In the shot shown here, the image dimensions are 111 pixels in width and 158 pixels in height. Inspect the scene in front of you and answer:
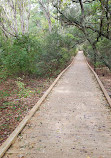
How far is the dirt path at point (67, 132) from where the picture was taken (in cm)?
287

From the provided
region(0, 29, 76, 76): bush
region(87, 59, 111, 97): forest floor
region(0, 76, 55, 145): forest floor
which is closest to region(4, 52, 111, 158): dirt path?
region(0, 76, 55, 145): forest floor

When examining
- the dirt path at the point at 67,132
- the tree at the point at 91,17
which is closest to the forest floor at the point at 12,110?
the dirt path at the point at 67,132

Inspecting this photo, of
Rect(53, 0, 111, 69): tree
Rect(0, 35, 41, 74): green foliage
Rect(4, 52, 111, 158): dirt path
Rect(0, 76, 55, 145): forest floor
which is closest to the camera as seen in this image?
Rect(4, 52, 111, 158): dirt path

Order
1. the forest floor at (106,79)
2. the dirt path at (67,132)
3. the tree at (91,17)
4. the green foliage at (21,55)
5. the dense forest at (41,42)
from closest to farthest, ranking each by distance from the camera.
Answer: the dirt path at (67,132)
the green foliage at (21,55)
the dense forest at (41,42)
the forest floor at (106,79)
the tree at (91,17)

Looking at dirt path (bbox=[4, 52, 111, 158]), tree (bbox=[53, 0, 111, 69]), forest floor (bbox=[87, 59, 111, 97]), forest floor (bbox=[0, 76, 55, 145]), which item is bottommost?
forest floor (bbox=[87, 59, 111, 97])

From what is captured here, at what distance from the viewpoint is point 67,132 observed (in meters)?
3.57

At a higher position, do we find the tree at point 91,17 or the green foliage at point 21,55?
the tree at point 91,17

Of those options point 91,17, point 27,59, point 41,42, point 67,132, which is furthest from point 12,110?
point 91,17

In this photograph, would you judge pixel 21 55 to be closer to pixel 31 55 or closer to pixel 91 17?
pixel 31 55

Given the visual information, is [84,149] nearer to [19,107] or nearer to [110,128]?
[110,128]

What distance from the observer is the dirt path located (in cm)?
287

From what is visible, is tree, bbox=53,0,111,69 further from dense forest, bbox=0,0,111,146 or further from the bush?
the bush

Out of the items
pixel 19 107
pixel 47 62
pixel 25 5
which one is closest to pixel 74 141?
pixel 19 107

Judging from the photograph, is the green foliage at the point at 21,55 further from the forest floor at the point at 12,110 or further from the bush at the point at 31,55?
the forest floor at the point at 12,110
